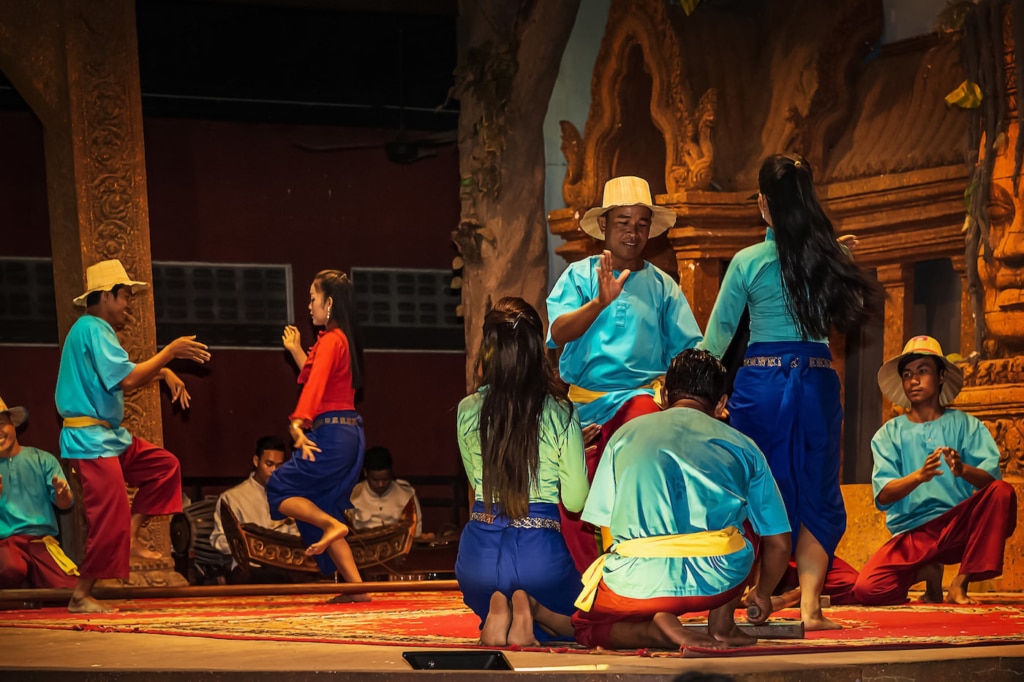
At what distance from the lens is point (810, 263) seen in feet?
17.9

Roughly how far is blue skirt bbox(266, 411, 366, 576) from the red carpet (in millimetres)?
518

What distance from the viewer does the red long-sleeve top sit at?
7.80 m

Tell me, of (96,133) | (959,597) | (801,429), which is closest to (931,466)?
(959,597)

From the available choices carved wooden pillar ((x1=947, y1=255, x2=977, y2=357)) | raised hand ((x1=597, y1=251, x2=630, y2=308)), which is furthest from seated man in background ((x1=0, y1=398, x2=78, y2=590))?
carved wooden pillar ((x1=947, y1=255, x2=977, y2=357))

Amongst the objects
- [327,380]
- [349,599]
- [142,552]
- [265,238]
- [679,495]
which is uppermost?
[265,238]

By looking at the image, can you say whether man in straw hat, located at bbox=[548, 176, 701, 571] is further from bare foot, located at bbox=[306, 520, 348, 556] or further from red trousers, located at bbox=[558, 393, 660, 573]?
bare foot, located at bbox=[306, 520, 348, 556]

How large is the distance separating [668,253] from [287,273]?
11.3 ft

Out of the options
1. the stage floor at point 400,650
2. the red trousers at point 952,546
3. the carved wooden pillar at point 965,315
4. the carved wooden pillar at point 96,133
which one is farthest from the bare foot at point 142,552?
the carved wooden pillar at point 965,315

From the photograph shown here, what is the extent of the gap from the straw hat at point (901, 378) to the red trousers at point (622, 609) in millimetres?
2646

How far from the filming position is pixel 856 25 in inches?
379

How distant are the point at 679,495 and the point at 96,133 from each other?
20.7ft

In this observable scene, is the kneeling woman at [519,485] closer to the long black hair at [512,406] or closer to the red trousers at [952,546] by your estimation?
the long black hair at [512,406]

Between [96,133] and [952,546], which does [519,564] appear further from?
[96,133]

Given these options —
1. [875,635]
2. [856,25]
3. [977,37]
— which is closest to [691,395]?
[875,635]
